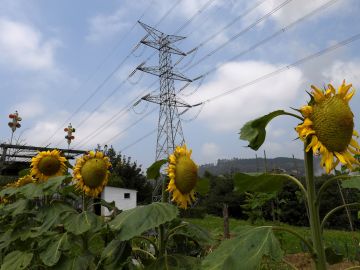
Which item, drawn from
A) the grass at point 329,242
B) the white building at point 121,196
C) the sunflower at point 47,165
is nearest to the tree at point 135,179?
the white building at point 121,196

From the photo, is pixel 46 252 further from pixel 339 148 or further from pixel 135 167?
pixel 135 167

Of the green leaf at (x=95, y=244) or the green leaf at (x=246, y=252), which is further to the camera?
the green leaf at (x=95, y=244)

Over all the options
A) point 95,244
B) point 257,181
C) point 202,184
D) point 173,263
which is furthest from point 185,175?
point 95,244

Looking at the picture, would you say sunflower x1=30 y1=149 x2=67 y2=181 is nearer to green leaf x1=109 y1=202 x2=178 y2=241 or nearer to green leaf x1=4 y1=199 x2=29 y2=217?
green leaf x1=4 y1=199 x2=29 y2=217

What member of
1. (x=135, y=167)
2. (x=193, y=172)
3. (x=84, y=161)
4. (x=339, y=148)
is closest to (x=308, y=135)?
(x=339, y=148)

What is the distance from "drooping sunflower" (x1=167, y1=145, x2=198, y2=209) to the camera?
2.11 m

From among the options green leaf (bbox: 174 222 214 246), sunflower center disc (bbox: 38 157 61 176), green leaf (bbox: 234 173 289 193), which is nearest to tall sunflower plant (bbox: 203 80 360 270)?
green leaf (bbox: 234 173 289 193)

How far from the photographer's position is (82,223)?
2.41m

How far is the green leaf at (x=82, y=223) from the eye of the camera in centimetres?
235

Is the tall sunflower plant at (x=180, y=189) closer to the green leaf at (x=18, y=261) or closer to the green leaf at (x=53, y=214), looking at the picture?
the green leaf at (x=53, y=214)

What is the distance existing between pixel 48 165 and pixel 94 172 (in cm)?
73

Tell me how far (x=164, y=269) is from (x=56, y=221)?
3.14 feet

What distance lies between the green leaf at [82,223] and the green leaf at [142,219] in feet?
2.02

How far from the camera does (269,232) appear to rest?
142 centimetres
